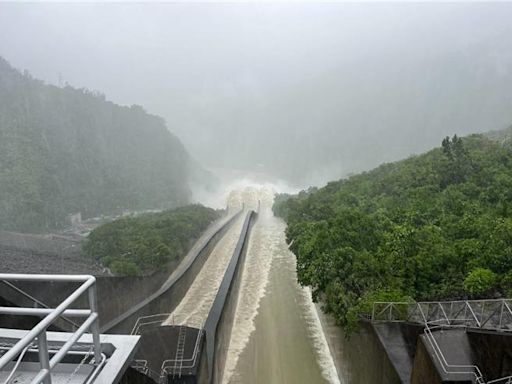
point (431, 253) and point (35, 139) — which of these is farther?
point (35, 139)

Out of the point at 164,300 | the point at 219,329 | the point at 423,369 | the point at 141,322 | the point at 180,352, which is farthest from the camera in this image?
the point at 164,300

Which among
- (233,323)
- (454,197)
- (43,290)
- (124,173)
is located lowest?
(233,323)

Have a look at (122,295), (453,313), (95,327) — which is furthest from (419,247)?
(95,327)

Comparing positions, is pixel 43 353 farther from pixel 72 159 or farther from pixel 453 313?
pixel 72 159

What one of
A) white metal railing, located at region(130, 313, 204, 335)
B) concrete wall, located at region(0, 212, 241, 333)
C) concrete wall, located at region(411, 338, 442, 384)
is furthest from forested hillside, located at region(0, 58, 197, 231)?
concrete wall, located at region(411, 338, 442, 384)

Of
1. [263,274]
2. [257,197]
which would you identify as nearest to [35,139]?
[257,197]

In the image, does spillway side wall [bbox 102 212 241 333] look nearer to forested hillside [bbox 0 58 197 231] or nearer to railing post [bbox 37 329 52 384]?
railing post [bbox 37 329 52 384]

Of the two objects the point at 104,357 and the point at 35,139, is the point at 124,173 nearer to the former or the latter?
the point at 35,139
